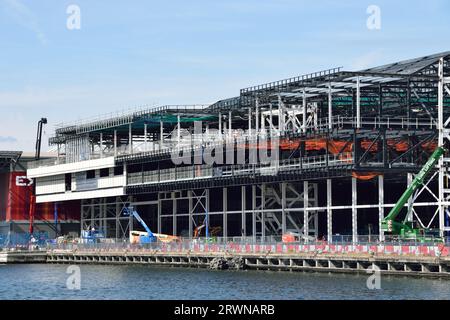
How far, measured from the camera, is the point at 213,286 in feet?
313

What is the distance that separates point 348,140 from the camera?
118875 mm

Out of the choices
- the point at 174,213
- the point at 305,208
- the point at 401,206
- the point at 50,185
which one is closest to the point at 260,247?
the point at 401,206

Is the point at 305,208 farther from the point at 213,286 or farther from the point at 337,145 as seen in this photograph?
the point at 213,286

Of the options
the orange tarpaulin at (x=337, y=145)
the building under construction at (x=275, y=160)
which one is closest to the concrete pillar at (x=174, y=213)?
the building under construction at (x=275, y=160)

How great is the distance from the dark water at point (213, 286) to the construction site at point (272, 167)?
884cm

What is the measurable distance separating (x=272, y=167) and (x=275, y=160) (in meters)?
0.94

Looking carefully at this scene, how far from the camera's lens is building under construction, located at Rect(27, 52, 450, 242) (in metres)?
118

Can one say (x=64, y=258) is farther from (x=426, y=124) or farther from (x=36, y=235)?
(x=426, y=124)

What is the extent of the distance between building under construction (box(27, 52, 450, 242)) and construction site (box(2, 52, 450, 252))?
0.60 feet

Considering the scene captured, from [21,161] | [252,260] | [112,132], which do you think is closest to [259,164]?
[252,260]

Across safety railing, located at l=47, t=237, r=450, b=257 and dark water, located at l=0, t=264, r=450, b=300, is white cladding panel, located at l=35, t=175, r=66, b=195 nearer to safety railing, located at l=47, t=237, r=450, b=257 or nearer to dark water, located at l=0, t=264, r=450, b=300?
safety railing, located at l=47, t=237, r=450, b=257

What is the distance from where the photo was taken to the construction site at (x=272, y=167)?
384 ft

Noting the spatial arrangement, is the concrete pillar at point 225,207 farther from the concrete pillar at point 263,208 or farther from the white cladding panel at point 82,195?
the white cladding panel at point 82,195

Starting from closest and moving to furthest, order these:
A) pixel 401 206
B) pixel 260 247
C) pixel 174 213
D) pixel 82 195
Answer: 1. pixel 401 206
2. pixel 260 247
3. pixel 174 213
4. pixel 82 195
